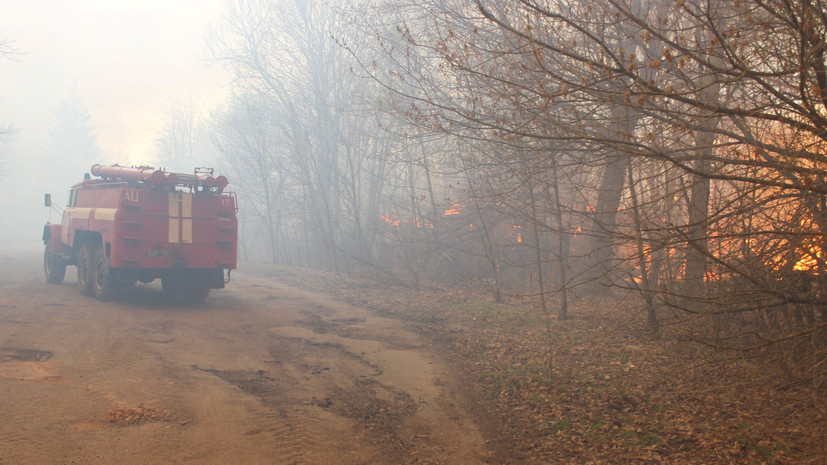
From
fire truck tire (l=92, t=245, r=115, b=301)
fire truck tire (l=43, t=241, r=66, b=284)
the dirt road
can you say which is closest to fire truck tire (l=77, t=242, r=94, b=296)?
fire truck tire (l=92, t=245, r=115, b=301)

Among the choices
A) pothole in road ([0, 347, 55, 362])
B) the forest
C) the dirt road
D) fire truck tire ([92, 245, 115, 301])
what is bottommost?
the dirt road

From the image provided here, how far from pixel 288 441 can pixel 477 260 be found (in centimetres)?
1270

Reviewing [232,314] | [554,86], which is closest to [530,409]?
[554,86]

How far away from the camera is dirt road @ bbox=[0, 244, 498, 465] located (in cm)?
511

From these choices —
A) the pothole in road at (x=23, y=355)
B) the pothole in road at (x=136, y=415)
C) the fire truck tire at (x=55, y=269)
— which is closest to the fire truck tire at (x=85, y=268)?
the fire truck tire at (x=55, y=269)

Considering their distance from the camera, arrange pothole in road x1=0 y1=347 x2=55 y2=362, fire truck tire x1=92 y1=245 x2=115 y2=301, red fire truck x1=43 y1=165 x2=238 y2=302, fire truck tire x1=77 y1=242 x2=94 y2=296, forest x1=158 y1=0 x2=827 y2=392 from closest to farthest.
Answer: forest x1=158 y1=0 x2=827 y2=392, pothole in road x1=0 y1=347 x2=55 y2=362, red fire truck x1=43 y1=165 x2=238 y2=302, fire truck tire x1=92 y1=245 x2=115 y2=301, fire truck tire x1=77 y1=242 x2=94 y2=296

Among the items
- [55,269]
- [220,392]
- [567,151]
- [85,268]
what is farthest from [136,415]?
[55,269]

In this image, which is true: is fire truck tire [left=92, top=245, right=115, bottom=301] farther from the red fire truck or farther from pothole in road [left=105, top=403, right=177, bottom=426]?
pothole in road [left=105, top=403, right=177, bottom=426]

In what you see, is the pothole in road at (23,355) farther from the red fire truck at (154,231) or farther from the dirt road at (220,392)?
the red fire truck at (154,231)

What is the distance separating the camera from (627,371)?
7711 mm

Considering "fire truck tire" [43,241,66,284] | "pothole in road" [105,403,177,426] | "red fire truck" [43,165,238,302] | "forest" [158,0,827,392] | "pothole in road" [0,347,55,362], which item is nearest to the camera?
"forest" [158,0,827,392]

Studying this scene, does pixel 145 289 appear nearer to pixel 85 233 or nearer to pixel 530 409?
pixel 85 233

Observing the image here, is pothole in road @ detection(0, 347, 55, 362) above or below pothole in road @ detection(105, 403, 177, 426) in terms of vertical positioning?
above

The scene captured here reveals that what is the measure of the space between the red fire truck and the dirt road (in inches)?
46.5
